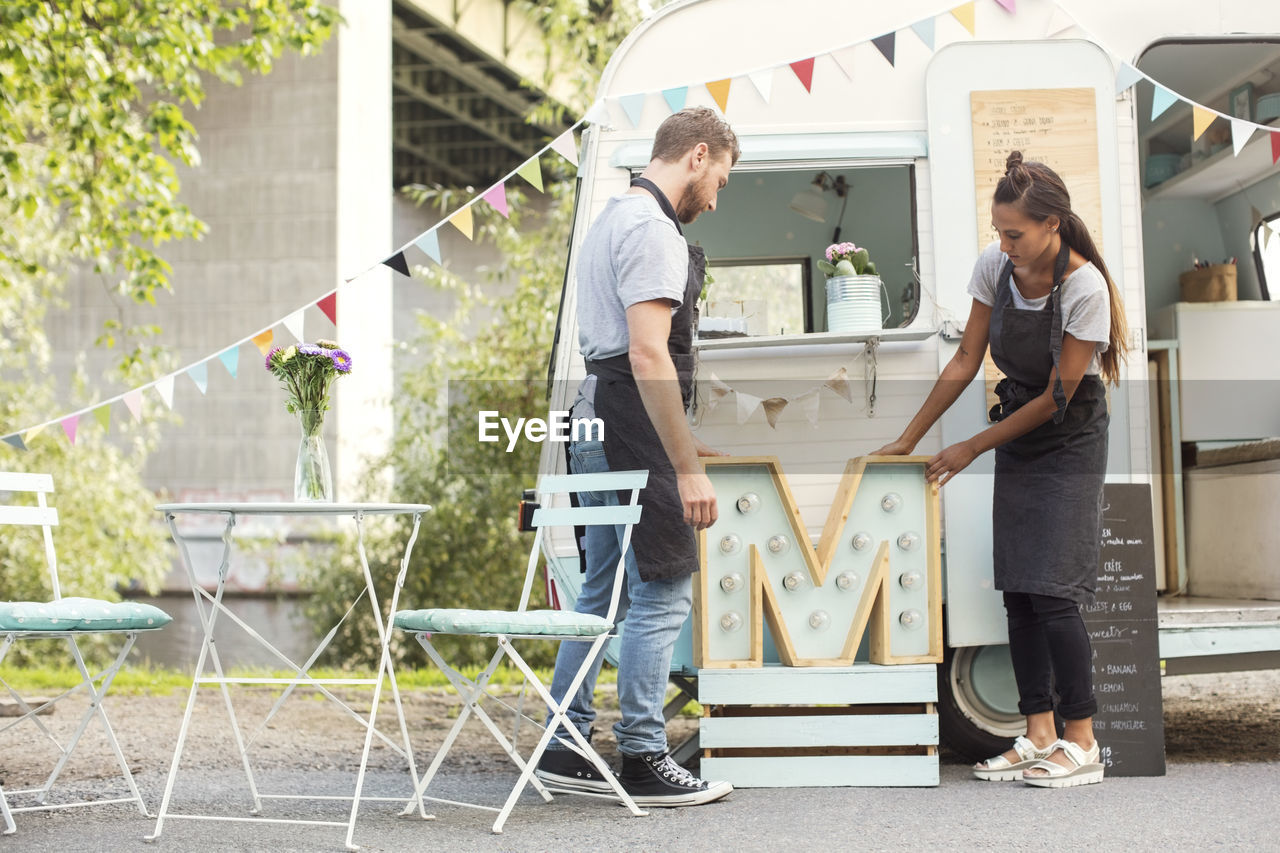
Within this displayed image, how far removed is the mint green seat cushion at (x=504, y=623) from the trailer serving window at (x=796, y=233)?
215 cm

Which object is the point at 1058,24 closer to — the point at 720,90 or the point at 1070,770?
the point at 720,90

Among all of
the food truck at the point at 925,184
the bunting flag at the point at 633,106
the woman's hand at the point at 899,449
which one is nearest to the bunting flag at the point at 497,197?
the food truck at the point at 925,184

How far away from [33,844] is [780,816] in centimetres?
183

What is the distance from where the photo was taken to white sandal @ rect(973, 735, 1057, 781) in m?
3.94

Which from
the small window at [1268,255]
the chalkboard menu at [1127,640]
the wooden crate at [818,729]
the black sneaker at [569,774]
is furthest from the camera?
the small window at [1268,255]

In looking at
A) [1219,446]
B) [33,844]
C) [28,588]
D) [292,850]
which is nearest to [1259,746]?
[1219,446]

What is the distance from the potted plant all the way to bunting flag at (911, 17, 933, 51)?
725 mm

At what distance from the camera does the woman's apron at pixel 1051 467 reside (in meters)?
3.83

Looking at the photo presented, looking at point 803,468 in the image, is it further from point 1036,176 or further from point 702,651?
point 1036,176

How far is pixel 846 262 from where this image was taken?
445 centimetres

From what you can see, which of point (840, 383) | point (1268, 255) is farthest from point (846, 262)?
point (1268, 255)

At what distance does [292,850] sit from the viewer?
308 cm

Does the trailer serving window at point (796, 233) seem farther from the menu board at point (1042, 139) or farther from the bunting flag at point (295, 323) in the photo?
the bunting flag at point (295, 323)

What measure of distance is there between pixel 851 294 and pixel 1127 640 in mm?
1394
